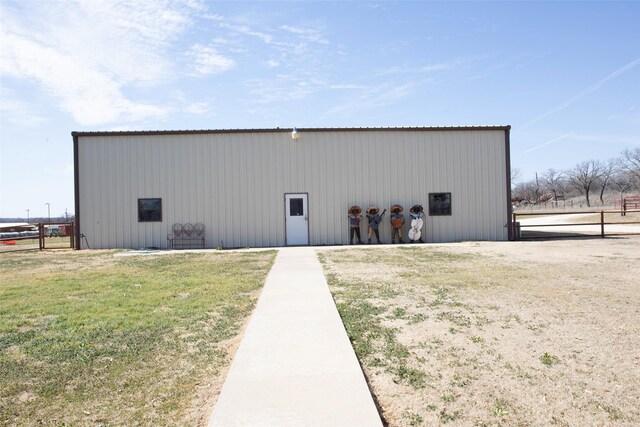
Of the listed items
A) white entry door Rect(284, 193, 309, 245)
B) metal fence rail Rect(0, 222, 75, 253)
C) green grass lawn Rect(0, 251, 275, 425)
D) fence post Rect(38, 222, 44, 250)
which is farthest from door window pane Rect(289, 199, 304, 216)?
fence post Rect(38, 222, 44, 250)

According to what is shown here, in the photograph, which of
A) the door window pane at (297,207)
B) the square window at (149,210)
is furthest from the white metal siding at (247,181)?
the door window pane at (297,207)

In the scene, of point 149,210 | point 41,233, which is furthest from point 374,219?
point 41,233

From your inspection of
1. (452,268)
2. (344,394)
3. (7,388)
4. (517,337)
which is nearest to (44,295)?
(7,388)

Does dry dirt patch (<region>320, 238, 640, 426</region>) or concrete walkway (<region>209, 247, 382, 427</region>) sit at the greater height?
concrete walkway (<region>209, 247, 382, 427</region>)

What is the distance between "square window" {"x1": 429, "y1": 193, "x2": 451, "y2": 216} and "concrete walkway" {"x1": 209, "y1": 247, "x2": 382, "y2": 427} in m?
13.4

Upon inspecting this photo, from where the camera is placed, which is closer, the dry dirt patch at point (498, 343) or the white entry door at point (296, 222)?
the dry dirt patch at point (498, 343)

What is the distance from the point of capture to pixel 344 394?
132 inches

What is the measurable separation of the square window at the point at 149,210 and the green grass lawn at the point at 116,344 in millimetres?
8418

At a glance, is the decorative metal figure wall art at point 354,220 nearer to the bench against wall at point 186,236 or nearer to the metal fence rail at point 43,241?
the bench against wall at point 186,236

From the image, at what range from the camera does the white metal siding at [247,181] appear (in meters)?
18.2

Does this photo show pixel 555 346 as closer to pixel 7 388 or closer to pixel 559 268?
pixel 7 388

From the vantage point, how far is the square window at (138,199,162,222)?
18.2 meters

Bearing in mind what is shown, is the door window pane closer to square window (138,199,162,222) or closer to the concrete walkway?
square window (138,199,162,222)

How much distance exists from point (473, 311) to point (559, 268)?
5215 mm
